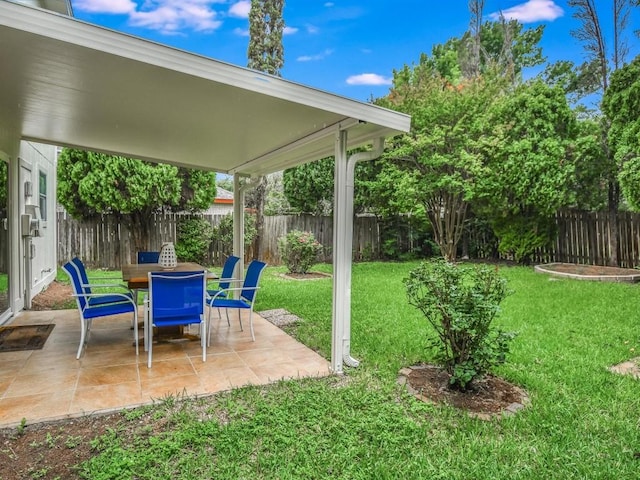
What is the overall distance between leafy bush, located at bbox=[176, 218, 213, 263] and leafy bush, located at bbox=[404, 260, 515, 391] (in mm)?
8886

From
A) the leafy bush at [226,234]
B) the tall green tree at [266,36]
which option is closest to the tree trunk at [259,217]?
the leafy bush at [226,234]

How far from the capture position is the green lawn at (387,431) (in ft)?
7.79

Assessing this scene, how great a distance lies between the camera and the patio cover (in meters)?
2.59

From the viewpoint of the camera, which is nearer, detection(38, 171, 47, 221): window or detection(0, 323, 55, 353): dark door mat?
detection(0, 323, 55, 353): dark door mat

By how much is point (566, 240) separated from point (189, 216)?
33.2 feet

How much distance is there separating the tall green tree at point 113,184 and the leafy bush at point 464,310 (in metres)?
8.50

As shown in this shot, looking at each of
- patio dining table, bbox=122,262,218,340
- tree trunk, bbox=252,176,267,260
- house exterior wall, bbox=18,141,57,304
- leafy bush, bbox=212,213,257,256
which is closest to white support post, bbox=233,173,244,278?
patio dining table, bbox=122,262,218,340

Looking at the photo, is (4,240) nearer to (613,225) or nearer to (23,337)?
(23,337)

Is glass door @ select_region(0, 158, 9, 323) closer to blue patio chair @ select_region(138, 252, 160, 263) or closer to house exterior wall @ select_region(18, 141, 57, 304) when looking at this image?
house exterior wall @ select_region(18, 141, 57, 304)

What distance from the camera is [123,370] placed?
151 inches

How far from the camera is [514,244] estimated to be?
11461 mm

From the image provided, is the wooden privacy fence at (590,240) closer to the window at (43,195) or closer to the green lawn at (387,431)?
the green lawn at (387,431)

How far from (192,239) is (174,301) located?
772 centimetres

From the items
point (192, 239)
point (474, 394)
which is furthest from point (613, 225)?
point (192, 239)
